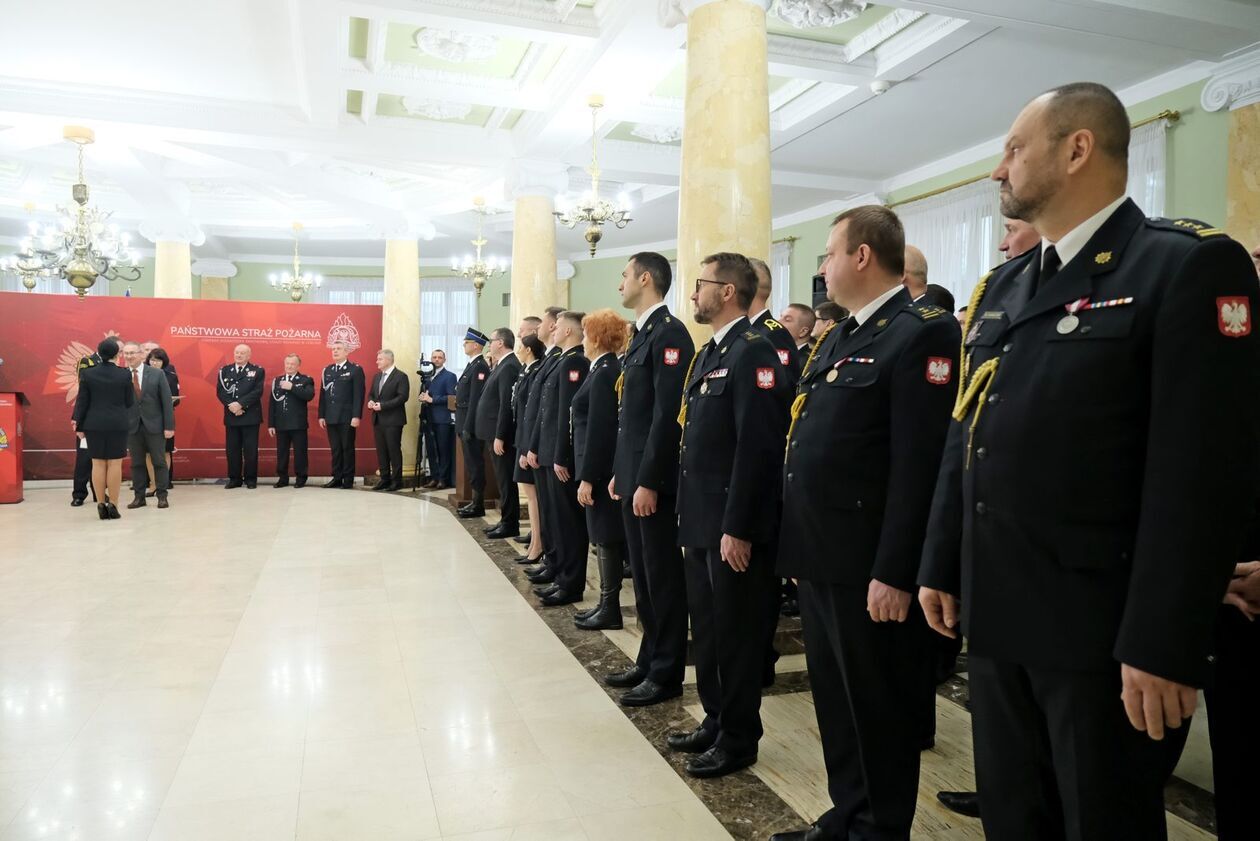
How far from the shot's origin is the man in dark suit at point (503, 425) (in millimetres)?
6285

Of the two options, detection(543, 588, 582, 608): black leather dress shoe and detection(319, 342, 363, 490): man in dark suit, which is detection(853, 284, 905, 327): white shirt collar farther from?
detection(319, 342, 363, 490): man in dark suit

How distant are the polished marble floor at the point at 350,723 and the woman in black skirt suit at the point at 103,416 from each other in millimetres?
2312

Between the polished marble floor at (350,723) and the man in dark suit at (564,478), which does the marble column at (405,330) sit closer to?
the polished marble floor at (350,723)

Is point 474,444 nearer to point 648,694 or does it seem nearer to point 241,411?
point 241,411

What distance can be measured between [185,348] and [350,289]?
24.6ft

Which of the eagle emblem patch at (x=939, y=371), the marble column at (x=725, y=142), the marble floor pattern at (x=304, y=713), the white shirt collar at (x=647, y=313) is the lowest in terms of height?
the marble floor pattern at (x=304, y=713)

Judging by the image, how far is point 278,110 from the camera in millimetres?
8312

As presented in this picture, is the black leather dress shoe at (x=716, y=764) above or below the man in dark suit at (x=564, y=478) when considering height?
below

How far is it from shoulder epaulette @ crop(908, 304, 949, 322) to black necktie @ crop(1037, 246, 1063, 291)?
518 mm

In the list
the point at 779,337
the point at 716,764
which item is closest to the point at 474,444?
the point at 779,337

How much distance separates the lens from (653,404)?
3.23 metres

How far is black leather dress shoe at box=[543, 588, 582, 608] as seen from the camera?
4516 millimetres

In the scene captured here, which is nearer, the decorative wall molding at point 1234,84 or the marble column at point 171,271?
the decorative wall molding at point 1234,84

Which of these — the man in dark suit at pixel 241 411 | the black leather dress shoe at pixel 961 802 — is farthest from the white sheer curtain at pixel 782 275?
the black leather dress shoe at pixel 961 802
